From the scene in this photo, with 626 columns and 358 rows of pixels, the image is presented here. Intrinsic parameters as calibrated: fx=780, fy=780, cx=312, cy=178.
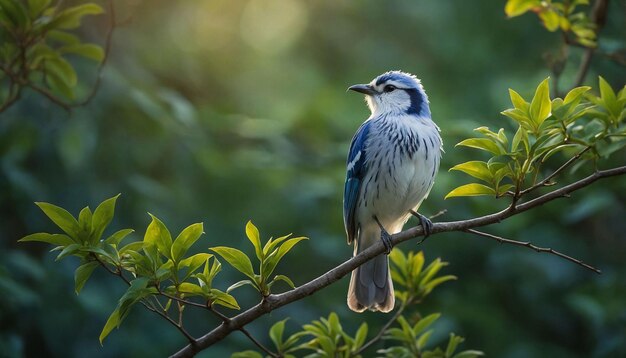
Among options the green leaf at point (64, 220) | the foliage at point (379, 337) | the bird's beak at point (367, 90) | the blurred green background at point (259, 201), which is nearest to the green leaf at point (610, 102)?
the foliage at point (379, 337)

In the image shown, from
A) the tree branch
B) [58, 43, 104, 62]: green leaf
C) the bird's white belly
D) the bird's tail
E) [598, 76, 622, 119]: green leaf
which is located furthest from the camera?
the bird's white belly

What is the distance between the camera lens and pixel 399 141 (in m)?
4.93

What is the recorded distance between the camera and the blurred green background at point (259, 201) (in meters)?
5.28

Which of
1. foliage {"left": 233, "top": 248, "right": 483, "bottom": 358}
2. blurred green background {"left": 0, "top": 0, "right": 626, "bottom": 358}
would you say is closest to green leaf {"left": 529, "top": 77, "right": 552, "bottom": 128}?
foliage {"left": 233, "top": 248, "right": 483, "bottom": 358}

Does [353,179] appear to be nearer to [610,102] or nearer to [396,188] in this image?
[396,188]

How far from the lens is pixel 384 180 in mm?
4934

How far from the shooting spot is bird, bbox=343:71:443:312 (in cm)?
470

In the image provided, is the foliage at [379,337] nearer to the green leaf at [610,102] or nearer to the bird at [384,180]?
the bird at [384,180]

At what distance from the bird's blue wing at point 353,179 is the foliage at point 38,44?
1742 millimetres

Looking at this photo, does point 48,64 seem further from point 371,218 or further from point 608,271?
point 608,271

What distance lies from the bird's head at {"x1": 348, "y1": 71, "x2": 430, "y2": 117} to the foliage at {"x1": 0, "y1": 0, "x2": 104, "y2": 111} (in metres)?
1.97

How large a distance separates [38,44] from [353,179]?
6.95 feet

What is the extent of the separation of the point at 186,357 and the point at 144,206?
2.87 metres

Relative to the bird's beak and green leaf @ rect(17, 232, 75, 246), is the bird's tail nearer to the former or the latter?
the bird's beak
